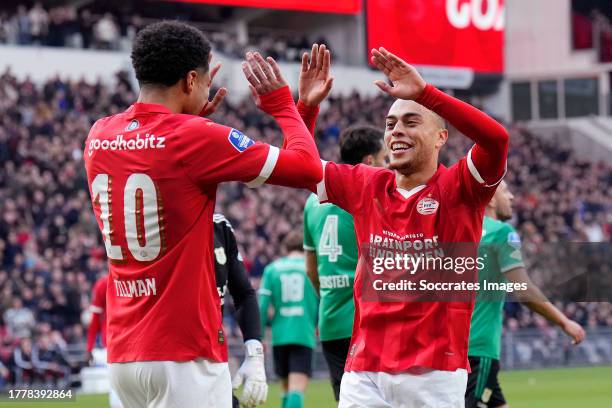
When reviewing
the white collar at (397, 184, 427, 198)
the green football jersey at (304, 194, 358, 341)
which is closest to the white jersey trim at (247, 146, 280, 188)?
the white collar at (397, 184, 427, 198)

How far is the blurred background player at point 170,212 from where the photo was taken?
4.68 m

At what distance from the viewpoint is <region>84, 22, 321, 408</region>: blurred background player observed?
15.4 ft

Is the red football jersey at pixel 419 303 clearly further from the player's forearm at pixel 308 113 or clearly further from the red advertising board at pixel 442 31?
the red advertising board at pixel 442 31

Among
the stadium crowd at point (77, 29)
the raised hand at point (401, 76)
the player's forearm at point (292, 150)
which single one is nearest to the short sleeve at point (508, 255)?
the raised hand at point (401, 76)

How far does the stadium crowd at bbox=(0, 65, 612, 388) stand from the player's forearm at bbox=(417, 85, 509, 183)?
33.6 feet

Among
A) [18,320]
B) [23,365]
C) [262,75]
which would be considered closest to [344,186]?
[262,75]

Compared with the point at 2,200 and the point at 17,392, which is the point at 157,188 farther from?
the point at 2,200

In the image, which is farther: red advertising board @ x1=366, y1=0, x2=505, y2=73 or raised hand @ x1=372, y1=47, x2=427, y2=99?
red advertising board @ x1=366, y1=0, x2=505, y2=73

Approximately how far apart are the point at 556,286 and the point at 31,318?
39.7 feet

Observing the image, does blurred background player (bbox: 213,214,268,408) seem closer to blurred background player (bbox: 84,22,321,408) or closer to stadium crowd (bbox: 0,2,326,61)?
blurred background player (bbox: 84,22,321,408)

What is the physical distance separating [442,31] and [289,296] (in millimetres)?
18191

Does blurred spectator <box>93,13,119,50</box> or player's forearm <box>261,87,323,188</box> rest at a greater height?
blurred spectator <box>93,13,119,50</box>

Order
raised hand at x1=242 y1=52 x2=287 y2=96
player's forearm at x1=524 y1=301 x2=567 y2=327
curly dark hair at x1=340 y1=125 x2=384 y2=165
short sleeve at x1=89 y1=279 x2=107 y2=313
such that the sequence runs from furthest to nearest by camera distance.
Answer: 1. short sleeve at x1=89 y1=279 x2=107 y2=313
2. player's forearm at x1=524 y1=301 x2=567 y2=327
3. curly dark hair at x1=340 y1=125 x2=384 y2=165
4. raised hand at x1=242 y1=52 x2=287 y2=96

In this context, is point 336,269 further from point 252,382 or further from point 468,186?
point 468,186
